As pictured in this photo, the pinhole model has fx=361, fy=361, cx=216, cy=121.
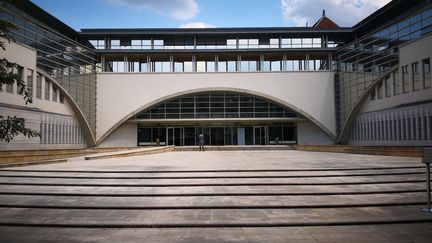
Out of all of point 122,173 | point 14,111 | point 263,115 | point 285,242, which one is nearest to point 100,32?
point 14,111

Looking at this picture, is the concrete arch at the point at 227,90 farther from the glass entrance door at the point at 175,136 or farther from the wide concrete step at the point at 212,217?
the wide concrete step at the point at 212,217

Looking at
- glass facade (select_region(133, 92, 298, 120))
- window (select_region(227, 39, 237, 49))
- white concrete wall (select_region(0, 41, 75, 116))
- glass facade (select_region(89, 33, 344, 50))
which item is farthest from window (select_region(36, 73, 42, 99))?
window (select_region(227, 39, 237, 49))

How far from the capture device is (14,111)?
2573cm

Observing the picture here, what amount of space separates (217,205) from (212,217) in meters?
0.82

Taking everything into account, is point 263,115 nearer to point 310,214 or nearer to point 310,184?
point 310,184

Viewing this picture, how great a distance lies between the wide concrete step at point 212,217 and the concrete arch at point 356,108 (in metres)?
24.8

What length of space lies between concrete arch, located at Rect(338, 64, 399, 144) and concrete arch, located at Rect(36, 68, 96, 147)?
88.7 feet

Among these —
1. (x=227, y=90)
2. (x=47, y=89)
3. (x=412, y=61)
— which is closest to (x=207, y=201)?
(x=412, y=61)

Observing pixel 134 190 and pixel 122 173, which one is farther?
pixel 122 173

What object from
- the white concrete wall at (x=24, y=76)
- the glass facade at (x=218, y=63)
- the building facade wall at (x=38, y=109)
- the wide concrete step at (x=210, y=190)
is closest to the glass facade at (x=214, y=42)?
the glass facade at (x=218, y=63)

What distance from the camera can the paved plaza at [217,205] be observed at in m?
7.08

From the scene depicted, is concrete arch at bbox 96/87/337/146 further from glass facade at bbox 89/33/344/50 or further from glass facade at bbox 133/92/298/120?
glass facade at bbox 89/33/344/50

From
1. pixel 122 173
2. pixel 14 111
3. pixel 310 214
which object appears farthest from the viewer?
pixel 14 111

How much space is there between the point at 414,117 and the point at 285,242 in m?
24.8
